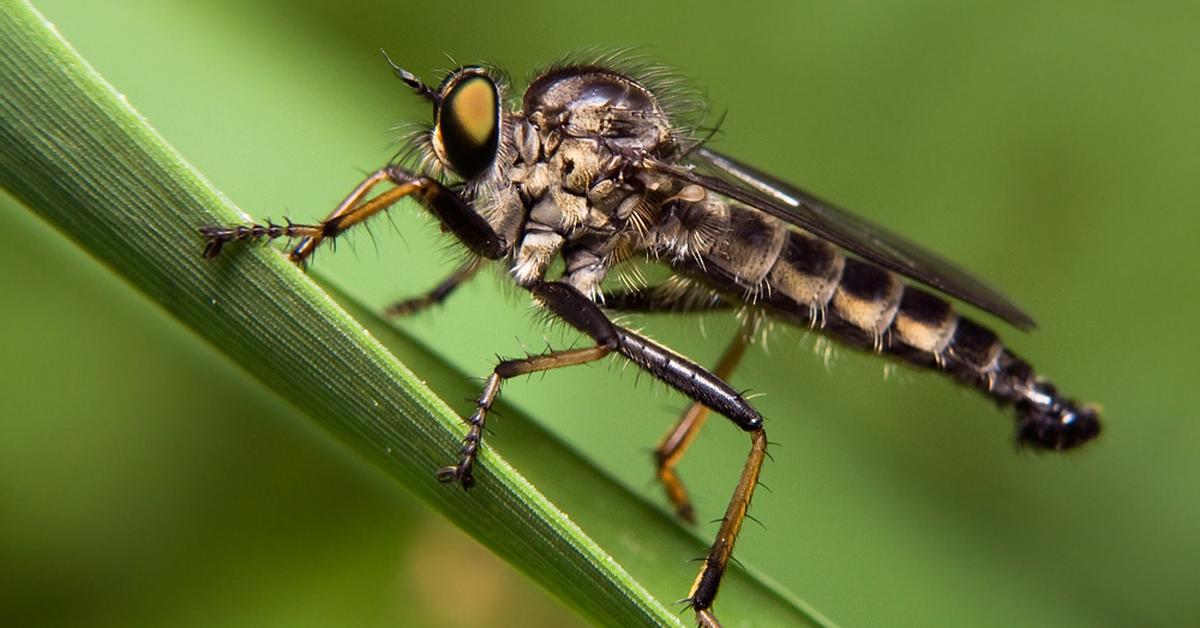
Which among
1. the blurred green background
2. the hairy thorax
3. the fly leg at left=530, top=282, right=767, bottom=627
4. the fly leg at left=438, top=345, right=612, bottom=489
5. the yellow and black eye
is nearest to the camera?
the fly leg at left=438, top=345, right=612, bottom=489

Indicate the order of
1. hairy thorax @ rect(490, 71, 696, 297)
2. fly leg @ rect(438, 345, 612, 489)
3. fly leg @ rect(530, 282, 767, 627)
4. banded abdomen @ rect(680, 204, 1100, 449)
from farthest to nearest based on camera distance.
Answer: banded abdomen @ rect(680, 204, 1100, 449), hairy thorax @ rect(490, 71, 696, 297), fly leg @ rect(530, 282, 767, 627), fly leg @ rect(438, 345, 612, 489)

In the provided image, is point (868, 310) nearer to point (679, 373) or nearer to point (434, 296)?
point (679, 373)

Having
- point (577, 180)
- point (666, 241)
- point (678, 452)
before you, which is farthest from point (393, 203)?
point (678, 452)

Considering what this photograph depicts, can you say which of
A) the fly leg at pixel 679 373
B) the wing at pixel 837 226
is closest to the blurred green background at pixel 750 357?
the fly leg at pixel 679 373

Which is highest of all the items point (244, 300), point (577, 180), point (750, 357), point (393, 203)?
point (750, 357)

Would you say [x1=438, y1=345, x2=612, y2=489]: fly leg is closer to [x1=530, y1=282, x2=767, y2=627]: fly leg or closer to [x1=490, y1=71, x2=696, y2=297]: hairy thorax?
[x1=530, y1=282, x2=767, y2=627]: fly leg

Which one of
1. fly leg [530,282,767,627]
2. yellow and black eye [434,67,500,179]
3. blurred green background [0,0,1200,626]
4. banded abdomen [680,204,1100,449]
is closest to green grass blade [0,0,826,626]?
blurred green background [0,0,1200,626]

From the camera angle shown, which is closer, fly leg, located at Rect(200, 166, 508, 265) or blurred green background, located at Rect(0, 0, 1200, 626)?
fly leg, located at Rect(200, 166, 508, 265)
